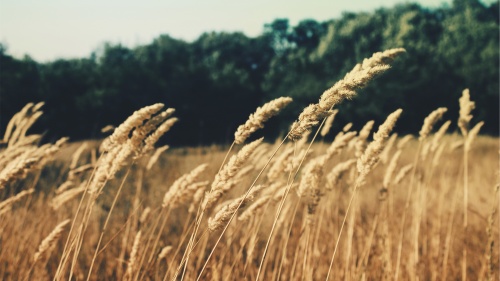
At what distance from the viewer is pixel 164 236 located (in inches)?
134

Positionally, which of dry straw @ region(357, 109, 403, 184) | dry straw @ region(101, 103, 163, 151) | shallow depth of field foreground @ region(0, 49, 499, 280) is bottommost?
shallow depth of field foreground @ region(0, 49, 499, 280)

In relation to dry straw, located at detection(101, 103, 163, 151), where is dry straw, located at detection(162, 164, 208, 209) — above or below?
below

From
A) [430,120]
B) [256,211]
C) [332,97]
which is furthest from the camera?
[430,120]

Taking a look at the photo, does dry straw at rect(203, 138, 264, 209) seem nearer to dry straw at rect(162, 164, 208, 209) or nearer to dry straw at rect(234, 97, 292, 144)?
dry straw at rect(234, 97, 292, 144)

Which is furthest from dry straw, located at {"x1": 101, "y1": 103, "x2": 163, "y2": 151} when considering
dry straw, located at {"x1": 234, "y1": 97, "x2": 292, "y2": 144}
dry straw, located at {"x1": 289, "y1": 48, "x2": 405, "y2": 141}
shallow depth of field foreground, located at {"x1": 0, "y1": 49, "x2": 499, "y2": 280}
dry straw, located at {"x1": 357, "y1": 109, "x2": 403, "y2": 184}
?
dry straw, located at {"x1": 357, "y1": 109, "x2": 403, "y2": 184}

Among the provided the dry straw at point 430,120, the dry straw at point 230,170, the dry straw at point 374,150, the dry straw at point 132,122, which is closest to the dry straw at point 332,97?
the dry straw at point 230,170

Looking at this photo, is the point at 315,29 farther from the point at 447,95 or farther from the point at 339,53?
the point at 447,95

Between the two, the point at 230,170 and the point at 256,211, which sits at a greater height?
the point at 230,170

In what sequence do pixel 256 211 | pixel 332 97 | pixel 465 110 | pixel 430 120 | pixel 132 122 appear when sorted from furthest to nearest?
pixel 465 110
pixel 430 120
pixel 256 211
pixel 132 122
pixel 332 97

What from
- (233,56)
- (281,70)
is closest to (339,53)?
(281,70)

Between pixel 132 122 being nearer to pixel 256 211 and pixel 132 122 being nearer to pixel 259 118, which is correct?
pixel 259 118

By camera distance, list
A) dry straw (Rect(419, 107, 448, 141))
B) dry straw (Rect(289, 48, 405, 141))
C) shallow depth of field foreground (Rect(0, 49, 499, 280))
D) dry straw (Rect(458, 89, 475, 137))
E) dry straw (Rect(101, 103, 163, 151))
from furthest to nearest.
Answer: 1. dry straw (Rect(458, 89, 475, 137))
2. dry straw (Rect(419, 107, 448, 141))
3. dry straw (Rect(101, 103, 163, 151))
4. shallow depth of field foreground (Rect(0, 49, 499, 280))
5. dry straw (Rect(289, 48, 405, 141))

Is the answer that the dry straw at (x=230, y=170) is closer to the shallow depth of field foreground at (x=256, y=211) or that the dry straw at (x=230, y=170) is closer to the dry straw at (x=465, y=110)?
the shallow depth of field foreground at (x=256, y=211)

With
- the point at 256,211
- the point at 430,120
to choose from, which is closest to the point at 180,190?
the point at 256,211
